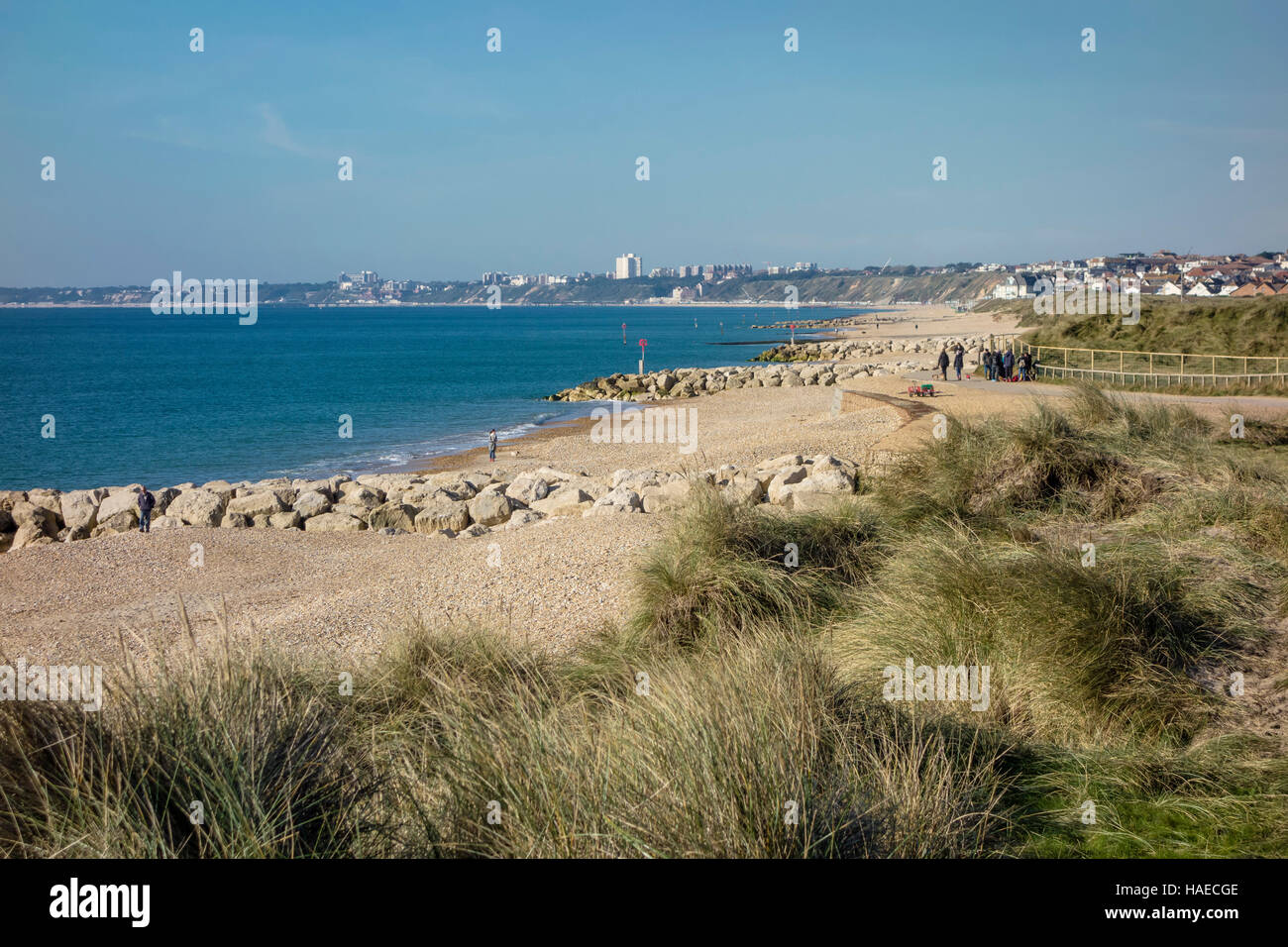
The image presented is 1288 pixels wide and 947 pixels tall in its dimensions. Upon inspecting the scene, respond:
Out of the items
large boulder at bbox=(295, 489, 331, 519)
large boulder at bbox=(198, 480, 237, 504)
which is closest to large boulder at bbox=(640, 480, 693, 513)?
large boulder at bbox=(295, 489, 331, 519)


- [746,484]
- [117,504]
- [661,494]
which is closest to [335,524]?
[117,504]

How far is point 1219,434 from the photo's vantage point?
13969mm

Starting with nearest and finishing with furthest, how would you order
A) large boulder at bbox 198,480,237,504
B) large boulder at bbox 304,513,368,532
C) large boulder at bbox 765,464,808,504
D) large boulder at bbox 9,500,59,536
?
large boulder at bbox 765,464,808,504, large boulder at bbox 304,513,368,532, large boulder at bbox 9,500,59,536, large boulder at bbox 198,480,237,504

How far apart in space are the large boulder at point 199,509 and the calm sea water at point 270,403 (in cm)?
794

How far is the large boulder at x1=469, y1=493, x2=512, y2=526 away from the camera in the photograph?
661 inches

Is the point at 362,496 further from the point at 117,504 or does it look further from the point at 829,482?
the point at 829,482

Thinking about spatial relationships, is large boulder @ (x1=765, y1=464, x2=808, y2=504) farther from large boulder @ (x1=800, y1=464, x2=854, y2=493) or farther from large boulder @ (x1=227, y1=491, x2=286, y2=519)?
large boulder @ (x1=227, y1=491, x2=286, y2=519)

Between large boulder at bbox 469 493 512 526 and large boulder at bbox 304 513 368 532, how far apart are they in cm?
227

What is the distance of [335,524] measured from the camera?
57.1 ft

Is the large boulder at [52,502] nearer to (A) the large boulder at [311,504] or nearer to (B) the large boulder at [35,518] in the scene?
(B) the large boulder at [35,518]
